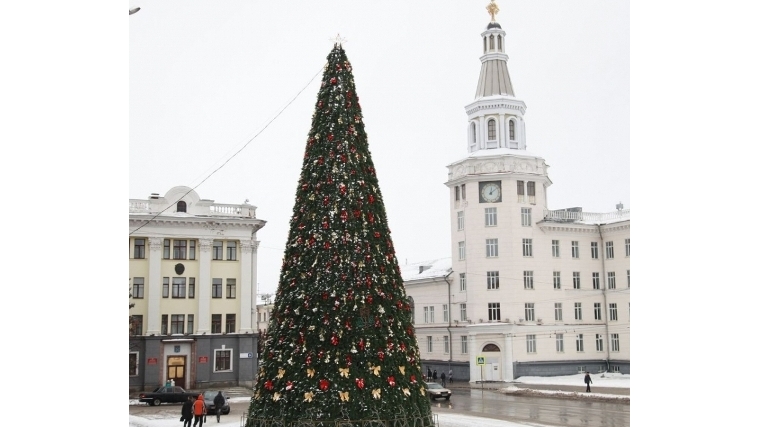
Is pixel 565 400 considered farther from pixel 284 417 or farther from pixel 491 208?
pixel 284 417

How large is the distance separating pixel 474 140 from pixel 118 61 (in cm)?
2046

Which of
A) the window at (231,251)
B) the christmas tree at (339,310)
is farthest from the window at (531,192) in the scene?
the christmas tree at (339,310)

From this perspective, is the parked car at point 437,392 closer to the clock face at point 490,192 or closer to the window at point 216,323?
the window at point 216,323

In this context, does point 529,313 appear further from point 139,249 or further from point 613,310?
point 139,249

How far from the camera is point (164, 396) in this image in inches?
599

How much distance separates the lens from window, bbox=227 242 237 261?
20.7 m

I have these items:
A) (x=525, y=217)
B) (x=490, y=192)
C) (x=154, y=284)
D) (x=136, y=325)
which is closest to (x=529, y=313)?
(x=525, y=217)

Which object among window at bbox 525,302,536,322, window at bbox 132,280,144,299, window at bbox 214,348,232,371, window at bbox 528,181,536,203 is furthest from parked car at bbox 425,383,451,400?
window at bbox 528,181,536,203

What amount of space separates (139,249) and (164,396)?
467cm

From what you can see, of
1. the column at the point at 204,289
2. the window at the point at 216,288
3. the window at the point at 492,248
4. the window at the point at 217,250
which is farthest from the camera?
the window at the point at 492,248

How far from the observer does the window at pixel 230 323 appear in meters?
20.3

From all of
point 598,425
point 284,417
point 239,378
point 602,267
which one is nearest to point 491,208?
point 602,267

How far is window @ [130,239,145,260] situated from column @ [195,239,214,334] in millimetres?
1721

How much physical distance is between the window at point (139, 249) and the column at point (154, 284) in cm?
17
